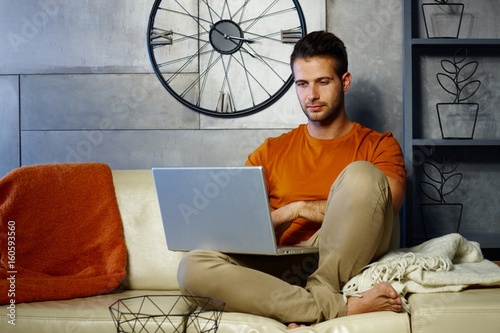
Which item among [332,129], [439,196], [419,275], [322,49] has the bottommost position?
[419,275]

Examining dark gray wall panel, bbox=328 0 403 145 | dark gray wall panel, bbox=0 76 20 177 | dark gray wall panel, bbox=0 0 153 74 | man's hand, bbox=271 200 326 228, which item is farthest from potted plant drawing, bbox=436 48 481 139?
dark gray wall panel, bbox=0 76 20 177

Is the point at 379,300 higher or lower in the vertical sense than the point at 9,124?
lower

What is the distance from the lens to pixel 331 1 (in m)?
2.89

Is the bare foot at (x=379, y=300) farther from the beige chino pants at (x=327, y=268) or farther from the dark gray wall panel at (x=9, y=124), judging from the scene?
the dark gray wall panel at (x=9, y=124)

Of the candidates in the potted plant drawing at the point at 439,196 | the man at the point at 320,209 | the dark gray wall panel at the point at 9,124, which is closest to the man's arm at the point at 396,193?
the man at the point at 320,209

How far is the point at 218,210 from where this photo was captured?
1911 millimetres

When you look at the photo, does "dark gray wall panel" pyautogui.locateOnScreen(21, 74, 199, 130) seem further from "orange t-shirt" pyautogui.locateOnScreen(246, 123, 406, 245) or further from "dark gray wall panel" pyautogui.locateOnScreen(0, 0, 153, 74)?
"orange t-shirt" pyautogui.locateOnScreen(246, 123, 406, 245)

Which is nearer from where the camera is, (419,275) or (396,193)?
(419,275)

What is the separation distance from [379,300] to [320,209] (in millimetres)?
432

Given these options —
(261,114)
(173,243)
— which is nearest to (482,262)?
(173,243)

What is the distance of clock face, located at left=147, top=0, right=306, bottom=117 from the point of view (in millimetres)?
2883

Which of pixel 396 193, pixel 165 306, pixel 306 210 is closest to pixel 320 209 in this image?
pixel 306 210

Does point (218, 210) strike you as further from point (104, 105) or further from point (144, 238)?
point (104, 105)

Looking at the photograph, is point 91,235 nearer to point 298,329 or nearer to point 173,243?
point 173,243
